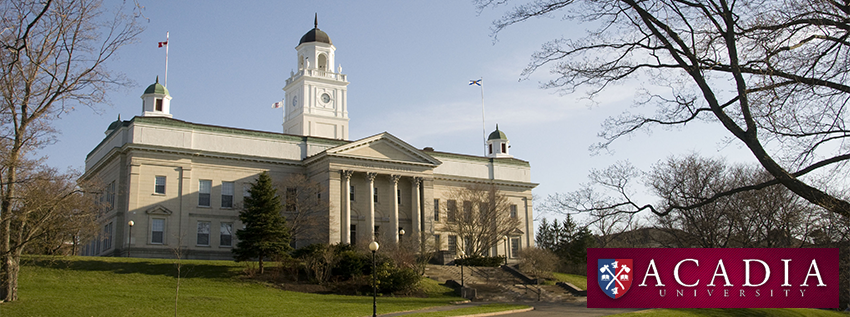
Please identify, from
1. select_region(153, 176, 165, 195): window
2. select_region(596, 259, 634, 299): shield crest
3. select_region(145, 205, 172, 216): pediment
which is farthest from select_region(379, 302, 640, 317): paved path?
select_region(153, 176, 165, 195): window

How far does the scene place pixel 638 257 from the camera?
17.4 meters

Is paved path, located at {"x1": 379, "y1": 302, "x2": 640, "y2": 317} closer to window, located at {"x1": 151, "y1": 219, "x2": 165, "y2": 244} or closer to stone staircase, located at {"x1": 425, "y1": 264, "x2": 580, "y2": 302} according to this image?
stone staircase, located at {"x1": 425, "y1": 264, "x2": 580, "y2": 302}

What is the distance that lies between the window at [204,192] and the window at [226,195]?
1039 millimetres

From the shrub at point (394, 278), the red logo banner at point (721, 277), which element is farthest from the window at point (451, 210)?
the red logo banner at point (721, 277)

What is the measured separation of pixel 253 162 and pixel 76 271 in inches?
830

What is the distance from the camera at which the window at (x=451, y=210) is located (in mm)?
62769

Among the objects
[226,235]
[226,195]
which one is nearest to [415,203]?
[226,195]

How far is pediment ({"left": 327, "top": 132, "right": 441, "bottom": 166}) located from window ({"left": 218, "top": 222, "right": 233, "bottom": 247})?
9.56m

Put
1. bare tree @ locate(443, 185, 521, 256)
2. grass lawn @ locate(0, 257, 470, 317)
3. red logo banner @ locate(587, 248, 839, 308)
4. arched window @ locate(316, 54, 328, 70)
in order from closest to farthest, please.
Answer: red logo banner @ locate(587, 248, 839, 308) < grass lawn @ locate(0, 257, 470, 317) < bare tree @ locate(443, 185, 521, 256) < arched window @ locate(316, 54, 328, 70)

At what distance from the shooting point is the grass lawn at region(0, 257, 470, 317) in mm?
28766

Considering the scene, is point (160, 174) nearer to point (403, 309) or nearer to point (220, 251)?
point (220, 251)

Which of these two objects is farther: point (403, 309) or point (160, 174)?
point (160, 174)

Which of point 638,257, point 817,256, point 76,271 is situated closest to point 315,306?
point 76,271

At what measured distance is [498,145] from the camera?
7394 centimetres
